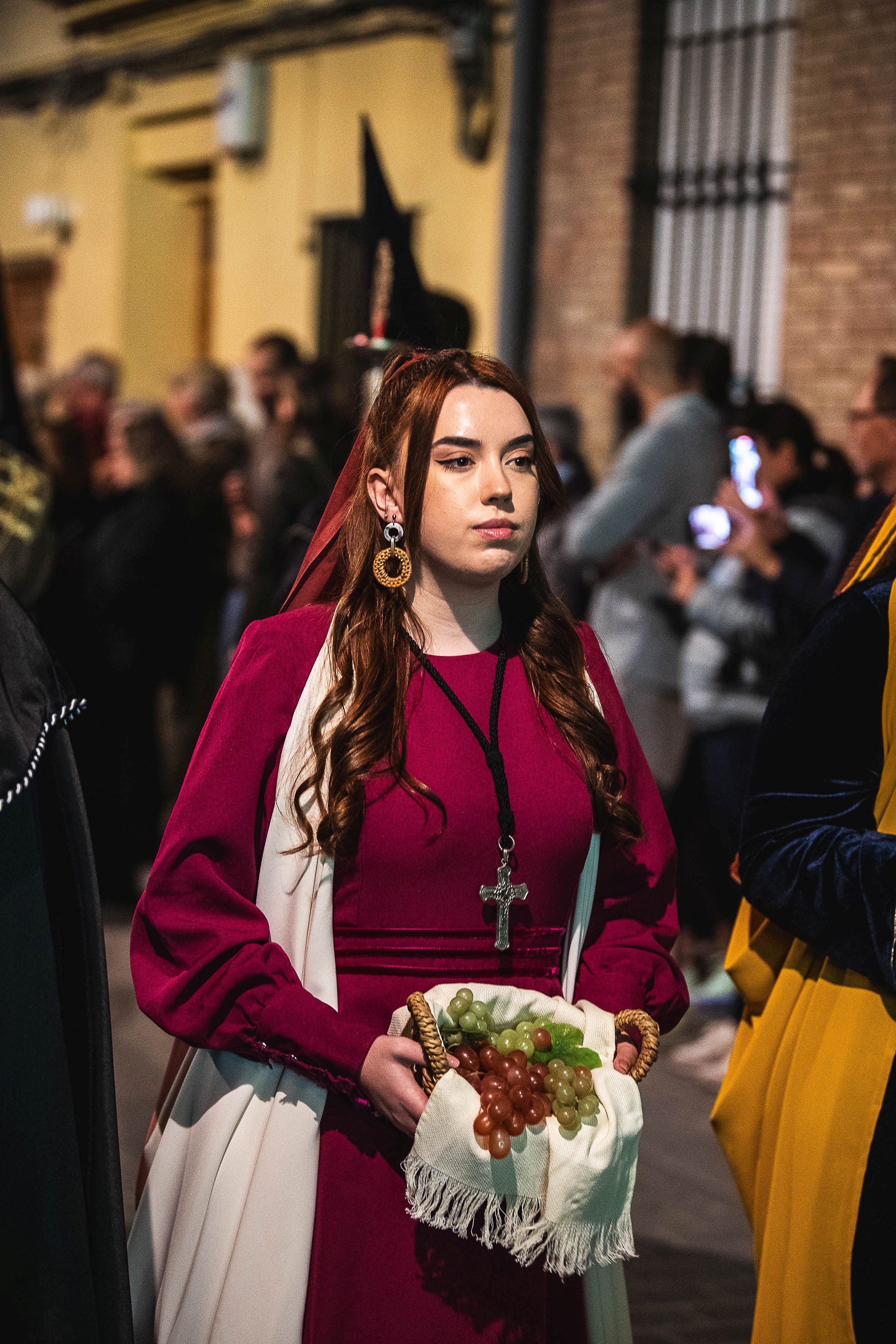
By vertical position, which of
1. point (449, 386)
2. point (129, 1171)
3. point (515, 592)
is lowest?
point (129, 1171)

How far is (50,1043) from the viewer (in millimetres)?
2006

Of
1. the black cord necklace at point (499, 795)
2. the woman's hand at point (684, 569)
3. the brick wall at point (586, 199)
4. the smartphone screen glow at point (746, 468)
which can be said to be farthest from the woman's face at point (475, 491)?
the brick wall at point (586, 199)

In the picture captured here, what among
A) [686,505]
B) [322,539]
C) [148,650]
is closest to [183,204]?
[148,650]

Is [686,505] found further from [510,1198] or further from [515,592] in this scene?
[510,1198]

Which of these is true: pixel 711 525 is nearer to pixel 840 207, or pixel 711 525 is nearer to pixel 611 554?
pixel 611 554

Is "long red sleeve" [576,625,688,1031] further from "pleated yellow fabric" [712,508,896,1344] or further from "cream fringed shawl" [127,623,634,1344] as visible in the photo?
"cream fringed shawl" [127,623,634,1344]

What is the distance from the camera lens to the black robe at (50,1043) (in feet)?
6.39

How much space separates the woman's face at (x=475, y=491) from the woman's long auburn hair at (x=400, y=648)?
0.02 metres

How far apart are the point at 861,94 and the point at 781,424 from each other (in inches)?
118

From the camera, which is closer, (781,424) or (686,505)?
(781,424)

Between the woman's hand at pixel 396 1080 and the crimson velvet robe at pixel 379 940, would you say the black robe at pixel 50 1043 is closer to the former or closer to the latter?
the crimson velvet robe at pixel 379 940

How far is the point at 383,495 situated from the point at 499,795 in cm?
46

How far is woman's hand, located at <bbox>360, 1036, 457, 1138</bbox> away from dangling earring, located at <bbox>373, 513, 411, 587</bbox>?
63 cm

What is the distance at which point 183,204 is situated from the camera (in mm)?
13305
